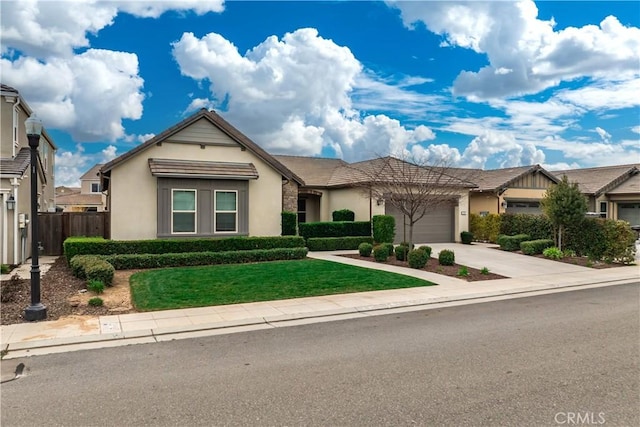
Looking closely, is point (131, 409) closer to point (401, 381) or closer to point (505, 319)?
point (401, 381)

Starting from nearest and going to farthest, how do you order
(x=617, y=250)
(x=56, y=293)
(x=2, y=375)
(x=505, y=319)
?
(x=2, y=375), (x=505, y=319), (x=56, y=293), (x=617, y=250)

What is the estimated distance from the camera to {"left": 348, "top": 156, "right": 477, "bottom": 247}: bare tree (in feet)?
58.5

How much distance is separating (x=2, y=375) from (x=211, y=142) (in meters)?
14.0

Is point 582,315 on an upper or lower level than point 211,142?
lower

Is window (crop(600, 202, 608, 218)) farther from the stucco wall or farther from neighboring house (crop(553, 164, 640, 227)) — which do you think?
the stucco wall

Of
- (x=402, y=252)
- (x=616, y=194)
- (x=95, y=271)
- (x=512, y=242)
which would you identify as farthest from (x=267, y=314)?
(x=616, y=194)

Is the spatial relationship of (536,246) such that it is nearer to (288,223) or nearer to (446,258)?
(446,258)

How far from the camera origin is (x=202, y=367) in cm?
609

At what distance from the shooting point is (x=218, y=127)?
18.9m

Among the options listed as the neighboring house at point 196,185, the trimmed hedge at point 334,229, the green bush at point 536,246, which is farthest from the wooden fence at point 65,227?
the green bush at point 536,246

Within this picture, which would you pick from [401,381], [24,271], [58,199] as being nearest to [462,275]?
[401,381]

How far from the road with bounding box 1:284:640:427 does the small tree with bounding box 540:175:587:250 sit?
455 inches

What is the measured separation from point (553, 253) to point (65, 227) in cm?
2066

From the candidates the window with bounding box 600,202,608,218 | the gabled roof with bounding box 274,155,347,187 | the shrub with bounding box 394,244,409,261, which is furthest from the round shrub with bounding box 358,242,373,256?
the window with bounding box 600,202,608,218
